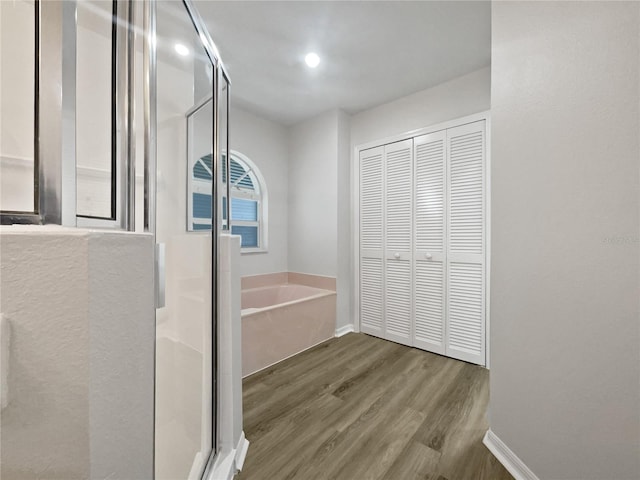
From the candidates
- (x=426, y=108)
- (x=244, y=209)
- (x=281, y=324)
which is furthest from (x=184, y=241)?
(x=426, y=108)

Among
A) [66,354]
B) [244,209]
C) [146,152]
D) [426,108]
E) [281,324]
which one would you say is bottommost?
[281,324]

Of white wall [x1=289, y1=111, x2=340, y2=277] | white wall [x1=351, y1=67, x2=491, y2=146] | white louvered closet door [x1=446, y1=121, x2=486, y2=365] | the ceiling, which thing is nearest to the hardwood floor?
white louvered closet door [x1=446, y1=121, x2=486, y2=365]

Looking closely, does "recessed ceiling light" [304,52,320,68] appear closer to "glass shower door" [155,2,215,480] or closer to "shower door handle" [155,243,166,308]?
"glass shower door" [155,2,215,480]

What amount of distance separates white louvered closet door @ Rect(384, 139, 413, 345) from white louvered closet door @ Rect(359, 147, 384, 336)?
64mm

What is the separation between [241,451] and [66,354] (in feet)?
4.18

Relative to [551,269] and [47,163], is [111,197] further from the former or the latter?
[551,269]

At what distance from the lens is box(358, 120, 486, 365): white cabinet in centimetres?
225

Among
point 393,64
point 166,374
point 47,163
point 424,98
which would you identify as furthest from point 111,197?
point 424,98

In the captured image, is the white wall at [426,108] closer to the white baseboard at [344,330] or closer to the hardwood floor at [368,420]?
the white baseboard at [344,330]

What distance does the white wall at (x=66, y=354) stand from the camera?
355 millimetres

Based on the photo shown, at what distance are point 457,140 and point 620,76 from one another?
1.53 metres

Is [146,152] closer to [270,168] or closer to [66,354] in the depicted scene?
[66,354]

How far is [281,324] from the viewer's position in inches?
91.0

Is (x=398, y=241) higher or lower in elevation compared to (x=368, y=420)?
higher
